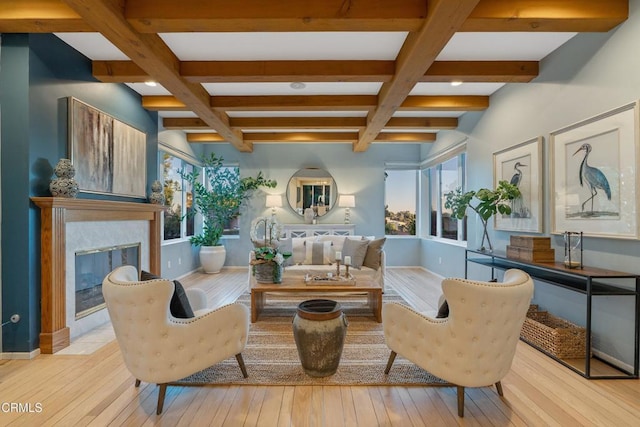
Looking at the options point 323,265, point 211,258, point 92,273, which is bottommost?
point 211,258

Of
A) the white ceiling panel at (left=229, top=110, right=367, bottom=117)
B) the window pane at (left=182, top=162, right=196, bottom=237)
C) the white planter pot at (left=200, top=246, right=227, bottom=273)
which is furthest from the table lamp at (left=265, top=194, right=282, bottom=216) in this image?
the white ceiling panel at (left=229, top=110, right=367, bottom=117)

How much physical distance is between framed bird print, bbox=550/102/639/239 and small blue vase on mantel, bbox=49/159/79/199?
4.50 meters

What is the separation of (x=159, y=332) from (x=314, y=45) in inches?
100

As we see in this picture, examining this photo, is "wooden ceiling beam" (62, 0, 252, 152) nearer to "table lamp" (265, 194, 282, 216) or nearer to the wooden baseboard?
the wooden baseboard

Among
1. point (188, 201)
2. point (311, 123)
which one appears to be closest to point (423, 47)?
point (311, 123)

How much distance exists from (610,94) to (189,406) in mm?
3817

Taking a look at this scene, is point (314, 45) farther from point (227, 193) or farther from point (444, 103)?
point (227, 193)

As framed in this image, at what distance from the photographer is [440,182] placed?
6.17m

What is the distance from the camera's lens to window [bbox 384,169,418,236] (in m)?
6.86

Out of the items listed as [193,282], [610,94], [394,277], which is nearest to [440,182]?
[394,277]

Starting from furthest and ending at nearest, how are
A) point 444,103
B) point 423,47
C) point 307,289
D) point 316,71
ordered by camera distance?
1. point 444,103
2. point 307,289
3. point 316,71
4. point 423,47

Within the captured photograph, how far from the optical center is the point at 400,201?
690cm

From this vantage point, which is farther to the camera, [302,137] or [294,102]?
[302,137]

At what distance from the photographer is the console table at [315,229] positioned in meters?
6.44
